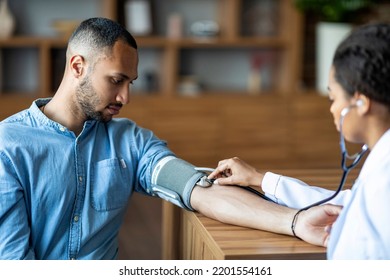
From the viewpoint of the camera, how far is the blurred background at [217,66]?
15.9ft

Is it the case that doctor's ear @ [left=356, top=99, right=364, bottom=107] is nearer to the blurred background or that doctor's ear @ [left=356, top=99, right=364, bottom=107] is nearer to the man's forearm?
the man's forearm

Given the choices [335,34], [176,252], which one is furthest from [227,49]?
[176,252]

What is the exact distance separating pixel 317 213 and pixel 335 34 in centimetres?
356

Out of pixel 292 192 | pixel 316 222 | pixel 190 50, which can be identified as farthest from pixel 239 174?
pixel 190 50

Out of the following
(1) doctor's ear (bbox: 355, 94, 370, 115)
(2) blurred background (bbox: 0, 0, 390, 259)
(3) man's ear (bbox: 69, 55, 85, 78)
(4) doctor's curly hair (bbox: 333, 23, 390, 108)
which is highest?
(4) doctor's curly hair (bbox: 333, 23, 390, 108)

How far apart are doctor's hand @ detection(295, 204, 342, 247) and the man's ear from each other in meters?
0.69

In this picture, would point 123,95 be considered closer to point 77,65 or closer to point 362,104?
point 77,65

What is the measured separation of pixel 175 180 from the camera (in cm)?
179

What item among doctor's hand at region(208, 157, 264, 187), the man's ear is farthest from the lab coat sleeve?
the man's ear

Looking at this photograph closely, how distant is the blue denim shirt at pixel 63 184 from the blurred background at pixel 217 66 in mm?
2726

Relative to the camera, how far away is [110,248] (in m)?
1.87

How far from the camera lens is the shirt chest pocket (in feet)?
5.89

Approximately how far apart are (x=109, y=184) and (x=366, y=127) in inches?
30.1

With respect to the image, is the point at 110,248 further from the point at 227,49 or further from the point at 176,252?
the point at 227,49
